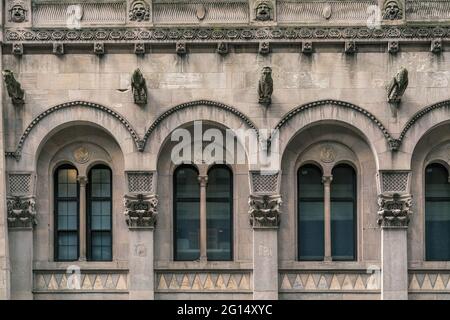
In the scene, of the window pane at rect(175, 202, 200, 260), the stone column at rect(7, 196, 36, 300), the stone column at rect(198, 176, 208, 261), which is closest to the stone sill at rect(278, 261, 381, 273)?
the stone column at rect(198, 176, 208, 261)

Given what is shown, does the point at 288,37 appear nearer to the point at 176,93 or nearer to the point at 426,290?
the point at 176,93

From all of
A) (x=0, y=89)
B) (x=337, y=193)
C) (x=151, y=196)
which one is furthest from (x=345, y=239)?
(x=0, y=89)

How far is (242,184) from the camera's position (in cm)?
6059

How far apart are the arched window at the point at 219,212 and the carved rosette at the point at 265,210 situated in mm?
933

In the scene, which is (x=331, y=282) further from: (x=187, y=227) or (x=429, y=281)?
(x=187, y=227)

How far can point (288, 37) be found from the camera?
198ft

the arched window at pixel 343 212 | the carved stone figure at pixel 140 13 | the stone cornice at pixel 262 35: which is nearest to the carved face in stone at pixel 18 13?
the stone cornice at pixel 262 35

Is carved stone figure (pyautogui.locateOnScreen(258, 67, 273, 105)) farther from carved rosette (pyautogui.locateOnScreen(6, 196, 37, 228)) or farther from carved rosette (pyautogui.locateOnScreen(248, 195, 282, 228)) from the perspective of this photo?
carved rosette (pyautogui.locateOnScreen(6, 196, 37, 228))

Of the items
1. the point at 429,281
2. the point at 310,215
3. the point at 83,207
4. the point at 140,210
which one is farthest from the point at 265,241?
the point at 83,207

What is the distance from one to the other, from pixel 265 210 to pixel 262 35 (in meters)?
4.71

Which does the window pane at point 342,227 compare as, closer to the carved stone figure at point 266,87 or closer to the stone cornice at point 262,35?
the carved stone figure at point 266,87

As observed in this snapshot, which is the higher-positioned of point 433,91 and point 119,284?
point 433,91

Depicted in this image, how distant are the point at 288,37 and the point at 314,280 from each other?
21.4 feet

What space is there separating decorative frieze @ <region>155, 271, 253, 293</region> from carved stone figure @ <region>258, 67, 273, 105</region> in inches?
183
